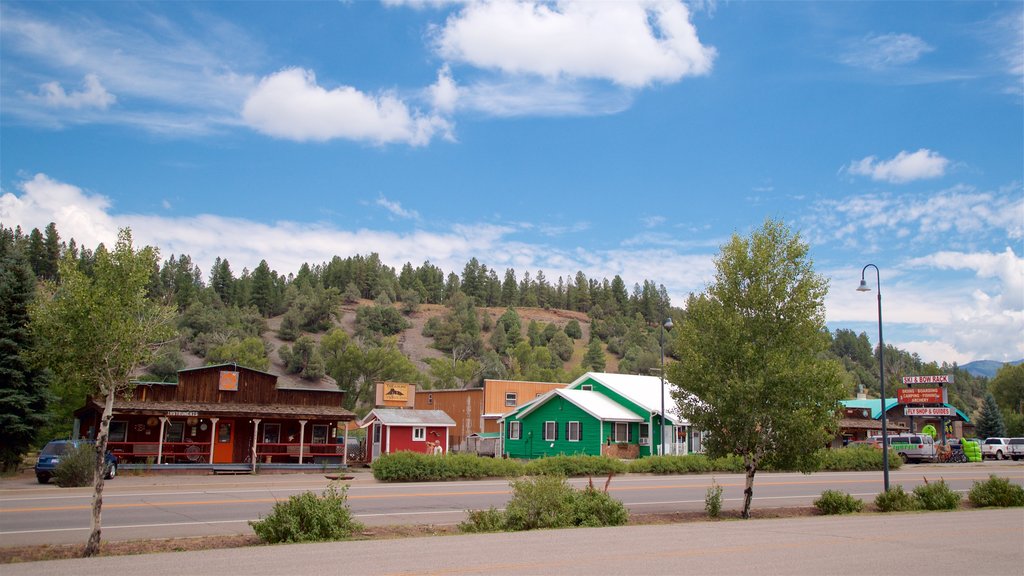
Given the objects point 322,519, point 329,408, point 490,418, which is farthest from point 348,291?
point 322,519

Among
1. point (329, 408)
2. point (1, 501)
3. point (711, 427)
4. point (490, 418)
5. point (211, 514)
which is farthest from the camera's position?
point (490, 418)

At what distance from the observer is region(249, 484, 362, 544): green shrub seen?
497 inches

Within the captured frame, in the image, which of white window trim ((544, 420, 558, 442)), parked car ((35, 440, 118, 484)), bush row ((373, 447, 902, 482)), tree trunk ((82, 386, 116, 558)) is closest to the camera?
tree trunk ((82, 386, 116, 558))

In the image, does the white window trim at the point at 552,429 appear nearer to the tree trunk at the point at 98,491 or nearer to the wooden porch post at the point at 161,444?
the wooden porch post at the point at 161,444

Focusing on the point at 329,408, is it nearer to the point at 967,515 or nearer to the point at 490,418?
the point at 490,418

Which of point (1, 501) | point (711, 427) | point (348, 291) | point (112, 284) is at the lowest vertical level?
point (1, 501)

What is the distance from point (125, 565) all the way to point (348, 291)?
14524cm

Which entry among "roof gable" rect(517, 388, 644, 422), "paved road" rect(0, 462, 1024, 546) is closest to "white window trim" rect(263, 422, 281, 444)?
"paved road" rect(0, 462, 1024, 546)

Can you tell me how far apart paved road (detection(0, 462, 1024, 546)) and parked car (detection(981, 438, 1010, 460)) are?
29930 millimetres

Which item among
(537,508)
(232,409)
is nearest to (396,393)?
(232,409)

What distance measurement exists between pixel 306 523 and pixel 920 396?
6220 centimetres

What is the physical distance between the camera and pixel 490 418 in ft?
184

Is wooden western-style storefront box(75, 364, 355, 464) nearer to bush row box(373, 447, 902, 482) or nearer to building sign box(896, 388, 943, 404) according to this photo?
bush row box(373, 447, 902, 482)

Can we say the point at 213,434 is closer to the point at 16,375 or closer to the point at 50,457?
the point at 16,375
